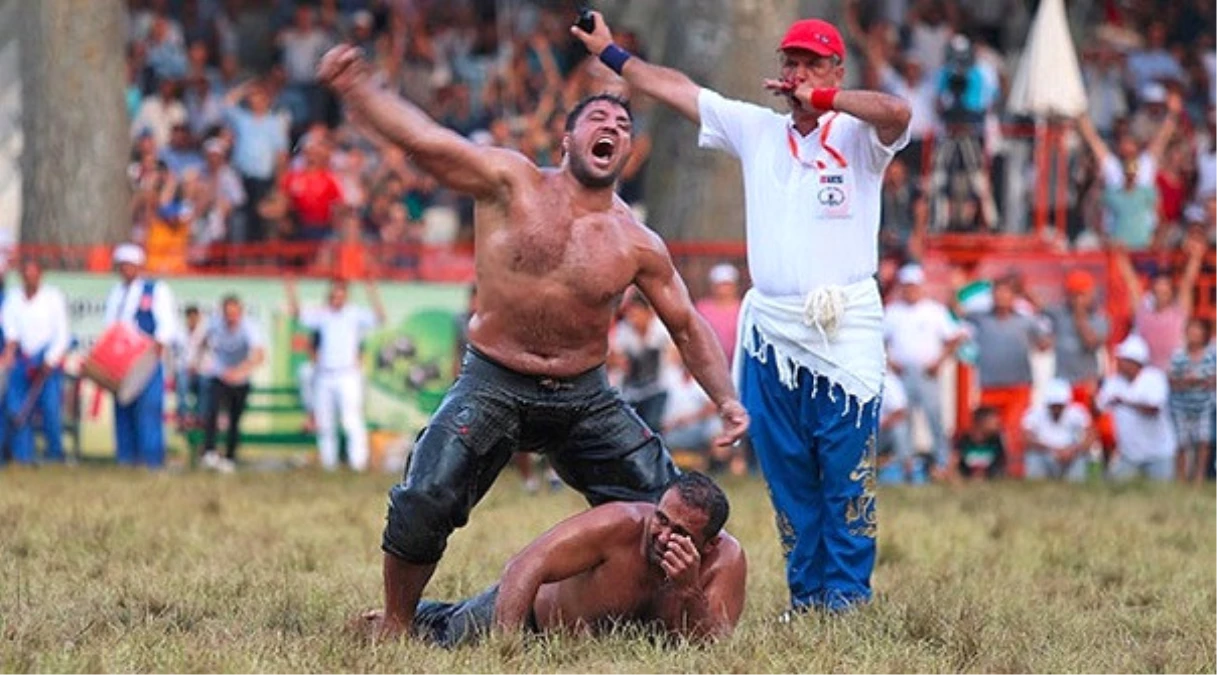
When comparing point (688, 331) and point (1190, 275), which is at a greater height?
point (688, 331)

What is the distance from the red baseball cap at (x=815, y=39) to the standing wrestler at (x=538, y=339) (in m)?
1.02

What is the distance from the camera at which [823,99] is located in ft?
29.0

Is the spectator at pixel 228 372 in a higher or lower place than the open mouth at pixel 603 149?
lower

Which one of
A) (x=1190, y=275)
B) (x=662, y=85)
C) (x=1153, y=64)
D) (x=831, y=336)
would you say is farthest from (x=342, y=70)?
(x=1153, y=64)

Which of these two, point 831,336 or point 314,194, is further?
point 314,194

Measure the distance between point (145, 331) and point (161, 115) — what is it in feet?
13.2

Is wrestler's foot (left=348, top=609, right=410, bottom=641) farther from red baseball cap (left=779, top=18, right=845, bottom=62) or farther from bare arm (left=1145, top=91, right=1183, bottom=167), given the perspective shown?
bare arm (left=1145, top=91, right=1183, bottom=167)

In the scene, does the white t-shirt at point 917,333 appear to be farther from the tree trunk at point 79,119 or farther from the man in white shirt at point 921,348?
the tree trunk at point 79,119

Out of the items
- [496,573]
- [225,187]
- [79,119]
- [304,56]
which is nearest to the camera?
[496,573]

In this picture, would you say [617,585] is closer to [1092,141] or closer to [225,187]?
[1092,141]

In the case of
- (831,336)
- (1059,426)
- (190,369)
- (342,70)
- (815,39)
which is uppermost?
(815,39)

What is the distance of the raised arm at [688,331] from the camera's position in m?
8.48

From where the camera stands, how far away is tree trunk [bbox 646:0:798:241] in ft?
67.4

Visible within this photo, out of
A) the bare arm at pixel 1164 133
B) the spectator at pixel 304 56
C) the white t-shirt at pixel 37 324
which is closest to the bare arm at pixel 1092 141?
the bare arm at pixel 1164 133
